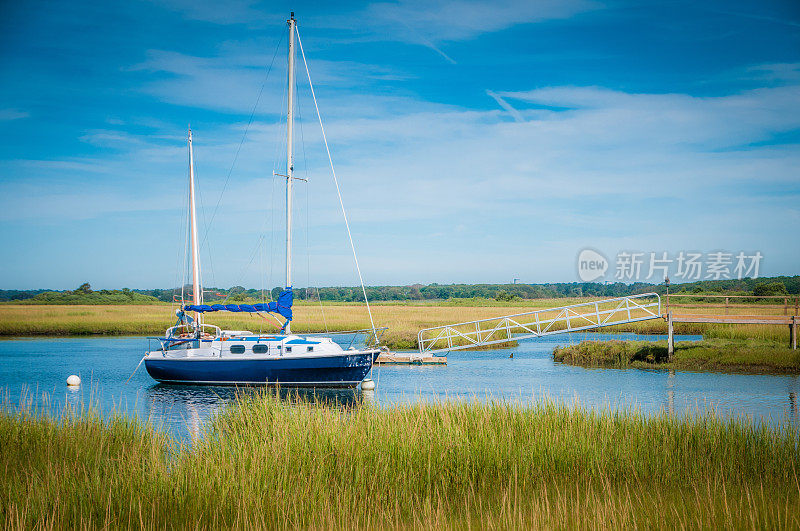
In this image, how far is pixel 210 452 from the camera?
35.3 ft

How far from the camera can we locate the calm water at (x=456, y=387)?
2117 centimetres

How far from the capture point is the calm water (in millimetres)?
21172

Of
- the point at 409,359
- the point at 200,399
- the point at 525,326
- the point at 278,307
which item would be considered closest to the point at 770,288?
the point at 525,326

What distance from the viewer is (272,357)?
28062 mm

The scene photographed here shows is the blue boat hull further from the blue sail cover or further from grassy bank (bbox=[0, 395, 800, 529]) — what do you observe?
grassy bank (bbox=[0, 395, 800, 529])

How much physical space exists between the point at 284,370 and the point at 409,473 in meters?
18.6

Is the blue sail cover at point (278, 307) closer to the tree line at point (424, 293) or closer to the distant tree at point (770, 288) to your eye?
the tree line at point (424, 293)

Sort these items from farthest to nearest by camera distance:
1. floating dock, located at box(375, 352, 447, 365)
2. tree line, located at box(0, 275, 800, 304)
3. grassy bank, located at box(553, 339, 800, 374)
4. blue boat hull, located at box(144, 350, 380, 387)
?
tree line, located at box(0, 275, 800, 304)
floating dock, located at box(375, 352, 447, 365)
grassy bank, located at box(553, 339, 800, 374)
blue boat hull, located at box(144, 350, 380, 387)

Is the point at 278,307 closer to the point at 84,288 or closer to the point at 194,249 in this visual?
the point at 194,249

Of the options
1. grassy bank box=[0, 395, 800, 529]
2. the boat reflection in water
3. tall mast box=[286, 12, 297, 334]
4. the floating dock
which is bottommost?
the boat reflection in water

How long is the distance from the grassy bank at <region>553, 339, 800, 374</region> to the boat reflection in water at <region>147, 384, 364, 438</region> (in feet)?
47.8

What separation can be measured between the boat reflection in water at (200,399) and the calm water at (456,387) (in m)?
0.05

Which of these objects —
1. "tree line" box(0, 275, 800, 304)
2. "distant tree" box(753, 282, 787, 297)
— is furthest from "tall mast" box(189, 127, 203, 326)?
"distant tree" box(753, 282, 787, 297)

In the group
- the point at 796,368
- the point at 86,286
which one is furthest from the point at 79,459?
the point at 86,286
